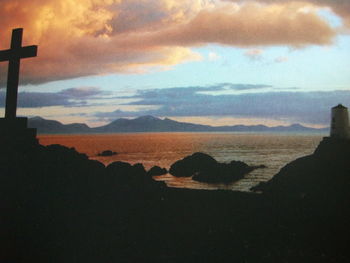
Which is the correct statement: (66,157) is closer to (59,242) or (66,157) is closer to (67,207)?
(67,207)

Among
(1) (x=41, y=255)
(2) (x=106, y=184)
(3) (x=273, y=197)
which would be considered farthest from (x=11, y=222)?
(3) (x=273, y=197)

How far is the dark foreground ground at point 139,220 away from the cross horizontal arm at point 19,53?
4089 millimetres

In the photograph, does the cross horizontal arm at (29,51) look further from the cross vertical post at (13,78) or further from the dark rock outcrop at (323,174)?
the dark rock outcrop at (323,174)

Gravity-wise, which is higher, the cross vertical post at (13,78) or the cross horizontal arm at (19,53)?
the cross horizontal arm at (19,53)

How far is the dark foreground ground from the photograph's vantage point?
9.53 metres

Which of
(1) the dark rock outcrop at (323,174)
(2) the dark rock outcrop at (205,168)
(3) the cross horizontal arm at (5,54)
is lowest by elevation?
(2) the dark rock outcrop at (205,168)

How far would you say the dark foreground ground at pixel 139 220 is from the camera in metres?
9.53

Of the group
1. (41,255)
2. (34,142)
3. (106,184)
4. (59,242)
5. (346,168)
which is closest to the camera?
(41,255)

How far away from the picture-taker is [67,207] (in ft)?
39.7

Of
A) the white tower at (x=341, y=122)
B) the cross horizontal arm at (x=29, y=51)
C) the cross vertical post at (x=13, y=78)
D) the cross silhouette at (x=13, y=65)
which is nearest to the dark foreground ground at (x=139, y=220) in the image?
the cross silhouette at (x=13, y=65)

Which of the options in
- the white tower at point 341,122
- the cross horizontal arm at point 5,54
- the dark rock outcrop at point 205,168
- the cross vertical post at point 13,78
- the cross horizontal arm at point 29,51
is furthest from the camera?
the dark rock outcrop at point 205,168

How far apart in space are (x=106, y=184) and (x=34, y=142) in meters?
3.85

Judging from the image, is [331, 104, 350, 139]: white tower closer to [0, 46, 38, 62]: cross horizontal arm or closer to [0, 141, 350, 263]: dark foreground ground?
[0, 141, 350, 263]: dark foreground ground

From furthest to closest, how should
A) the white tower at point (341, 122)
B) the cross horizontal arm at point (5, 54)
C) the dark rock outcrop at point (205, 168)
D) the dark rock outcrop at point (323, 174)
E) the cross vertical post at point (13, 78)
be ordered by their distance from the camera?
the dark rock outcrop at point (205, 168) → the white tower at point (341, 122) → the dark rock outcrop at point (323, 174) → the cross horizontal arm at point (5, 54) → the cross vertical post at point (13, 78)
